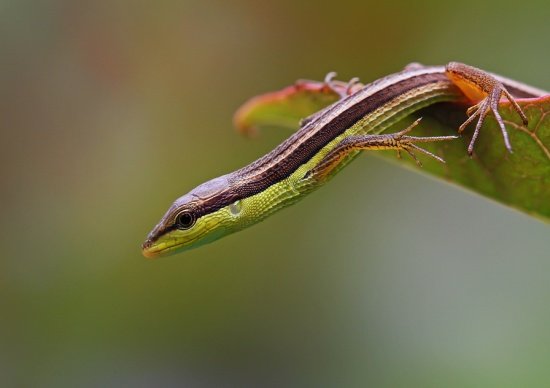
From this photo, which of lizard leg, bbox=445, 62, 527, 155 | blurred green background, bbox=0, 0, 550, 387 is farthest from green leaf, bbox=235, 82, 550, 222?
blurred green background, bbox=0, 0, 550, 387

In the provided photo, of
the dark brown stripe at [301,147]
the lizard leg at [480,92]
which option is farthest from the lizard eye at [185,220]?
the lizard leg at [480,92]

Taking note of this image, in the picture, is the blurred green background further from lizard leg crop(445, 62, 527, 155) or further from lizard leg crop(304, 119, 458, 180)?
lizard leg crop(304, 119, 458, 180)

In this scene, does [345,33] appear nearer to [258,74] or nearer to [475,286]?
[258,74]

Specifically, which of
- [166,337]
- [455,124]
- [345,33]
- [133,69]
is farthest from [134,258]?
[455,124]

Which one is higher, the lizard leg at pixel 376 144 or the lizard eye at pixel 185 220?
the lizard leg at pixel 376 144

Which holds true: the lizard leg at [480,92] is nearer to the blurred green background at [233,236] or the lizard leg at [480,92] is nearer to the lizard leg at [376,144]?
the lizard leg at [376,144]

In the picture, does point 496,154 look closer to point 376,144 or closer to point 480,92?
point 480,92

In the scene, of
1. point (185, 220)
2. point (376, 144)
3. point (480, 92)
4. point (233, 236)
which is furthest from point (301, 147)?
point (233, 236)
